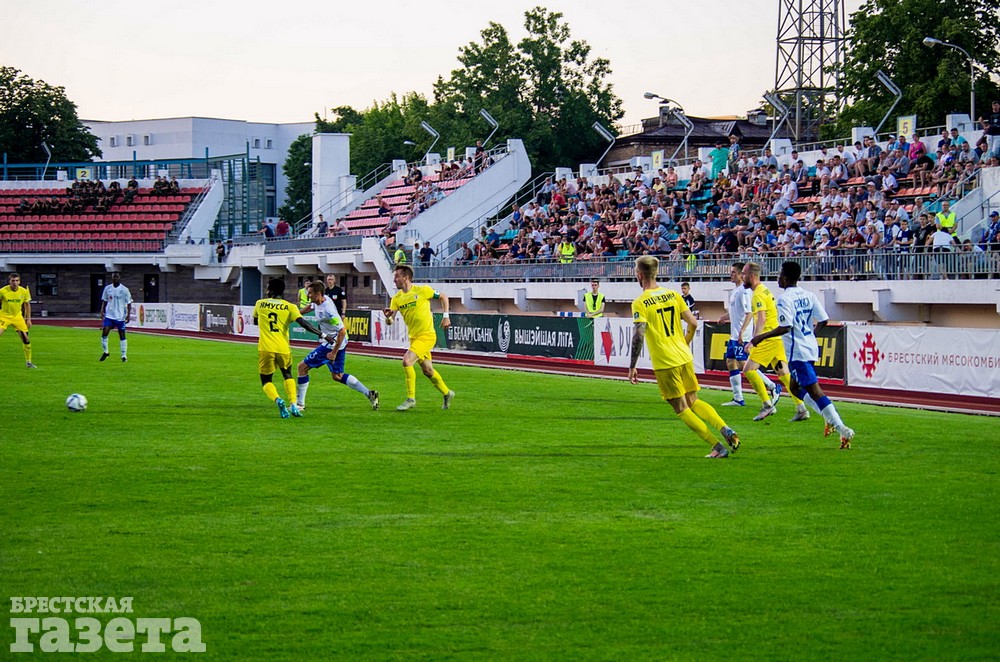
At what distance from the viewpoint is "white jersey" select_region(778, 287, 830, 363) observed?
14406 mm

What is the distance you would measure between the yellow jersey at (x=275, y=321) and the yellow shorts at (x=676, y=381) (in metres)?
6.02

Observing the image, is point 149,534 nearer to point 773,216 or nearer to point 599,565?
point 599,565

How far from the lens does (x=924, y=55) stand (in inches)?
1893

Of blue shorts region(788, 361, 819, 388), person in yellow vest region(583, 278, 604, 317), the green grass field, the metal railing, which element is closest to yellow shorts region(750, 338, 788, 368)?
the green grass field

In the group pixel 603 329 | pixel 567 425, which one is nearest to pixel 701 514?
pixel 567 425

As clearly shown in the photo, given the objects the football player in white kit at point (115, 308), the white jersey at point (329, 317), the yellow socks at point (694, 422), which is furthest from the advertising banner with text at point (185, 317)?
the yellow socks at point (694, 422)

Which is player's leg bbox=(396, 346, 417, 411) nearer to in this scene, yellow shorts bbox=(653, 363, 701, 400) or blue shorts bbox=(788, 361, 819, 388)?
blue shorts bbox=(788, 361, 819, 388)

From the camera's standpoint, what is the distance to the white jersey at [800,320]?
47.3 feet

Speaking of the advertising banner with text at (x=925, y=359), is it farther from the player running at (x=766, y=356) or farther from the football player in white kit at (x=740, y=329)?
the player running at (x=766, y=356)

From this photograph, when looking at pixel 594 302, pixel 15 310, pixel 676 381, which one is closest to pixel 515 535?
pixel 676 381

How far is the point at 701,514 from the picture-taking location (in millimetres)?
10062

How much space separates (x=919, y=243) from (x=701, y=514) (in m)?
21.5

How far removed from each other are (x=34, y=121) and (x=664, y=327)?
8610 cm

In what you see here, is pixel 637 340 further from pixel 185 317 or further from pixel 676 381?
pixel 185 317
